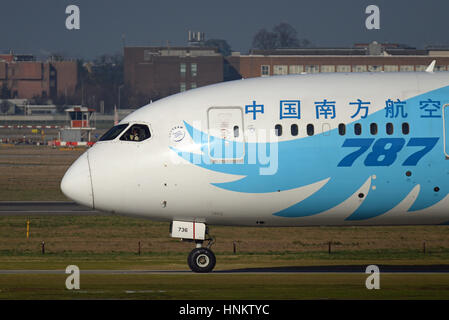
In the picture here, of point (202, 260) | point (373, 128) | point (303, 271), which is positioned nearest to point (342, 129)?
point (373, 128)

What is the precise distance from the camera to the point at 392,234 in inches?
1714

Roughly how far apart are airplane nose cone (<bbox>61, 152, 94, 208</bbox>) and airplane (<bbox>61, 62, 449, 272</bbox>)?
3 centimetres

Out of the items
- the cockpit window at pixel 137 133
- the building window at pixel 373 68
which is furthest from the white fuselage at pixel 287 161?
the building window at pixel 373 68

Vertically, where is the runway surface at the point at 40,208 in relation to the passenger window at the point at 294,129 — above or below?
below

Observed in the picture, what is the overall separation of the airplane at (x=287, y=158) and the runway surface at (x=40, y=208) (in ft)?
90.8

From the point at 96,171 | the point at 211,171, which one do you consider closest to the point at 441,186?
the point at 211,171

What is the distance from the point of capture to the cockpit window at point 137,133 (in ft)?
82.1

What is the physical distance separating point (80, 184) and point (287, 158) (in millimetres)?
5842

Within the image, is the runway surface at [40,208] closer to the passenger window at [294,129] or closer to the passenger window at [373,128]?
the passenger window at [294,129]

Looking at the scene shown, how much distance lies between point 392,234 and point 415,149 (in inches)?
788

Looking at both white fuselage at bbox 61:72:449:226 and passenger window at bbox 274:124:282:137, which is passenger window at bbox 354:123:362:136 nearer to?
white fuselage at bbox 61:72:449:226

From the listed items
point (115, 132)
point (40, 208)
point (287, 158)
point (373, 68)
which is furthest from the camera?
point (373, 68)

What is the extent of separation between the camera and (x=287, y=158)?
24266mm

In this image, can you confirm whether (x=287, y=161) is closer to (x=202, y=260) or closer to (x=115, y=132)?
(x=202, y=260)
